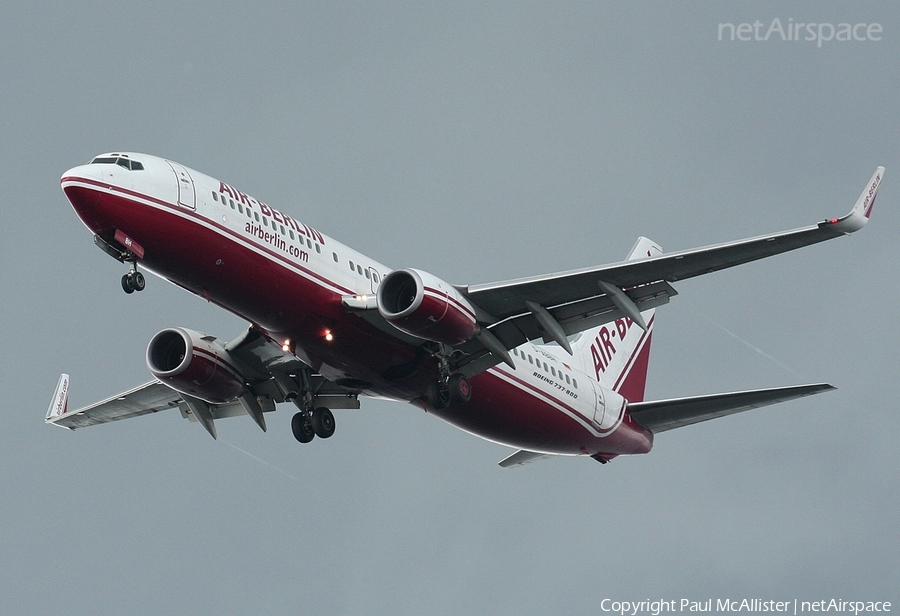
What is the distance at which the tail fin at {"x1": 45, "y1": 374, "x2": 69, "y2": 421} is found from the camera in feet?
150

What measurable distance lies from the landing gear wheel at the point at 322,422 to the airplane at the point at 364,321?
0.06 m

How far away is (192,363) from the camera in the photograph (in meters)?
38.6

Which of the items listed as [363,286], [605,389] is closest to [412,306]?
[363,286]

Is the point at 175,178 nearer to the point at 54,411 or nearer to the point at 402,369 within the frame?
the point at 402,369

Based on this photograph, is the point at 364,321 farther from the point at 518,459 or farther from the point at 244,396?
the point at 518,459

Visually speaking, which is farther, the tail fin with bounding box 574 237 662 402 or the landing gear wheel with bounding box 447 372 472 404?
the tail fin with bounding box 574 237 662 402

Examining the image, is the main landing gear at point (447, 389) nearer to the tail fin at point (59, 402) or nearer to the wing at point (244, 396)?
the wing at point (244, 396)

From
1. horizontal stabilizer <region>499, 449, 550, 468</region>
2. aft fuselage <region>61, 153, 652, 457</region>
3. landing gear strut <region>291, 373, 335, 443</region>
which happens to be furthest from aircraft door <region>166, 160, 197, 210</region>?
horizontal stabilizer <region>499, 449, 550, 468</region>

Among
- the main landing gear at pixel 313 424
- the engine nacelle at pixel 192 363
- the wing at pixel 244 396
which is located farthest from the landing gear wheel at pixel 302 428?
the engine nacelle at pixel 192 363

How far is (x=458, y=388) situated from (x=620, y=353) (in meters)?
13.4

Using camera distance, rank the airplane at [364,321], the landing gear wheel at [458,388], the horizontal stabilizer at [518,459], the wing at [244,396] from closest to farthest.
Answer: the airplane at [364,321], the landing gear wheel at [458,388], the wing at [244,396], the horizontal stabilizer at [518,459]

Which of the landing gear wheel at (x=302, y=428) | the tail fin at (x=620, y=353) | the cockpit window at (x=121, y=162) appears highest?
the cockpit window at (x=121, y=162)

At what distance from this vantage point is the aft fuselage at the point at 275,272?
32.3 m

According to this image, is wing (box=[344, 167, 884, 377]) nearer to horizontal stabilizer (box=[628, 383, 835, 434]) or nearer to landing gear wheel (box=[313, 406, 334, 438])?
horizontal stabilizer (box=[628, 383, 835, 434])
